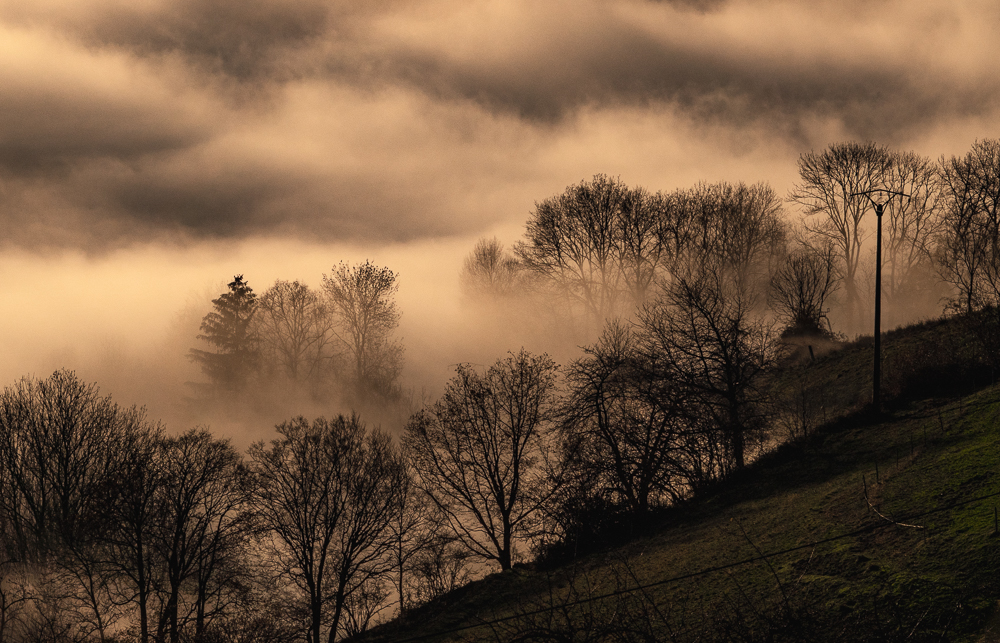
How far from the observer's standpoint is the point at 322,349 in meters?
69.2

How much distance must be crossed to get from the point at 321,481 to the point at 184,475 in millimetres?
5920

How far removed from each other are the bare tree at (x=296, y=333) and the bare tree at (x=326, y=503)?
112 feet

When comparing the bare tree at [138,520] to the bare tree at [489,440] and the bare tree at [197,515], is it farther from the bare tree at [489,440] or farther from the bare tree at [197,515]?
the bare tree at [489,440]

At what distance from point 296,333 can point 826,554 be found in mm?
62428

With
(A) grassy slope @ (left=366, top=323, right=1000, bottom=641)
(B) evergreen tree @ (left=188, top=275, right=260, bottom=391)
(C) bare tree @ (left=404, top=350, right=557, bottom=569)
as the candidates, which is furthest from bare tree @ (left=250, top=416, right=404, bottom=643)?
(B) evergreen tree @ (left=188, top=275, right=260, bottom=391)

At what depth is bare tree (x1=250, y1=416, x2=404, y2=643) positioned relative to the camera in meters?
30.9

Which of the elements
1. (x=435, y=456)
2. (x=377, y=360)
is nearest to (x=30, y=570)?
(x=435, y=456)

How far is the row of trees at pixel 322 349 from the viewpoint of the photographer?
64.6 metres

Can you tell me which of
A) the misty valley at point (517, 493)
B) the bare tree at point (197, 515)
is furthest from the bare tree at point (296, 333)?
the bare tree at point (197, 515)

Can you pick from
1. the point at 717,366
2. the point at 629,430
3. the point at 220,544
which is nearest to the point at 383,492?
the point at 220,544

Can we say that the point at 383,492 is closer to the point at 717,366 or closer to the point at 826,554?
the point at 717,366

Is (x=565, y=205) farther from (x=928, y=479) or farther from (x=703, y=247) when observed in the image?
(x=928, y=479)

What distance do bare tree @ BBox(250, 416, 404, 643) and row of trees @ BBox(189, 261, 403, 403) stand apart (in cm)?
2827

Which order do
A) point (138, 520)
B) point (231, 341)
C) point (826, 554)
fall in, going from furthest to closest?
point (231, 341), point (138, 520), point (826, 554)
